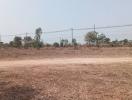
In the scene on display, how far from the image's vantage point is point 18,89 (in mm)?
10820

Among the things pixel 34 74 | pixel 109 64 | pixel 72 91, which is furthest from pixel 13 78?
pixel 109 64

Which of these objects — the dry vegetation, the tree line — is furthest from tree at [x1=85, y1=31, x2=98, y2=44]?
the dry vegetation

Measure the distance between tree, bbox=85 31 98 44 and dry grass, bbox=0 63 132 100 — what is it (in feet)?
52.5

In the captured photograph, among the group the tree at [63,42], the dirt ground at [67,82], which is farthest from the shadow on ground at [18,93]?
the tree at [63,42]

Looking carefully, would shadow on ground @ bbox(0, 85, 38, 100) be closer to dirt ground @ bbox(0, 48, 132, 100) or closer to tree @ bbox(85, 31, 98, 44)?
dirt ground @ bbox(0, 48, 132, 100)

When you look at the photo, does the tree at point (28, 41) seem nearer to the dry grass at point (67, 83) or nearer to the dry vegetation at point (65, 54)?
the dry vegetation at point (65, 54)

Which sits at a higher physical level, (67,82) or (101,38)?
(101,38)

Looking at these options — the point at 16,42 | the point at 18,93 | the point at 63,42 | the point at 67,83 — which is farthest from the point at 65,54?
the point at 16,42

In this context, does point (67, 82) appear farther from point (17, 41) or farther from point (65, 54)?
point (17, 41)

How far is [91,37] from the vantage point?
32.1 metres

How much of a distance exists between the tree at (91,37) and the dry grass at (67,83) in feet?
52.5

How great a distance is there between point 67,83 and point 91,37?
2092 cm

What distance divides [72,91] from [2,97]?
2.38 metres

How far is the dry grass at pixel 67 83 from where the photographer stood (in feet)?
33.9
